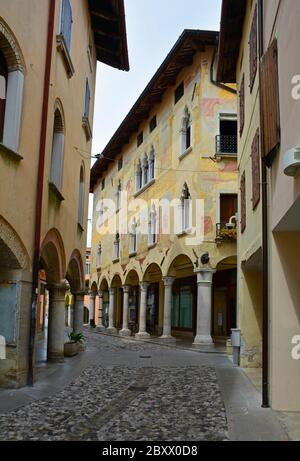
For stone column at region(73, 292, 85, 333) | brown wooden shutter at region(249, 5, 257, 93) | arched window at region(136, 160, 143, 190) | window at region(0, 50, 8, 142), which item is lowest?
stone column at region(73, 292, 85, 333)

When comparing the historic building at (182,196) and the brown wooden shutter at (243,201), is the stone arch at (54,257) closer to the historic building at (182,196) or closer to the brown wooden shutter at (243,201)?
the brown wooden shutter at (243,201)

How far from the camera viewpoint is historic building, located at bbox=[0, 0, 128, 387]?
30.0ft

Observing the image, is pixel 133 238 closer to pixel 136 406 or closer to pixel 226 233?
pixel 226 233

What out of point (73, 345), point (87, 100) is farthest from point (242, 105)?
point (73, 345)

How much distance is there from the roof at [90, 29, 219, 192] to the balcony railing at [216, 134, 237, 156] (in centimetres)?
366

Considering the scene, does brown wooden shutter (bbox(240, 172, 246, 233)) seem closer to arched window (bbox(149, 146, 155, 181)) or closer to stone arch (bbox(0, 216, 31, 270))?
stone arch (bbox(0, 216, 31, 270))

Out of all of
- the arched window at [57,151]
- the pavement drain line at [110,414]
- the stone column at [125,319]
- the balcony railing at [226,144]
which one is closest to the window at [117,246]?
the stone column at [125,319]

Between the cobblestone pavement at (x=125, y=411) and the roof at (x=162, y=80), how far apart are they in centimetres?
721

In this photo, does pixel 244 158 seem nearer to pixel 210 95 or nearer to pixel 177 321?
pixel 210 95

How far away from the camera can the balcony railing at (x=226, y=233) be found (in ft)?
64.7

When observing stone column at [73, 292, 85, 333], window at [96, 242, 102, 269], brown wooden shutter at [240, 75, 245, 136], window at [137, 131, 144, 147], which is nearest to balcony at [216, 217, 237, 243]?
stone column at [73, 292, 85, 333]

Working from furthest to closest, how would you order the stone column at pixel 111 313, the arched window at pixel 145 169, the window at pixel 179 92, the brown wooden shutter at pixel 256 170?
the stone column at pixel 111 313
the arched window at pixel 145 169
the window at pixel 179 92
the brown wooden shutter at pixel 256 170

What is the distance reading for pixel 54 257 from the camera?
13.0 m
